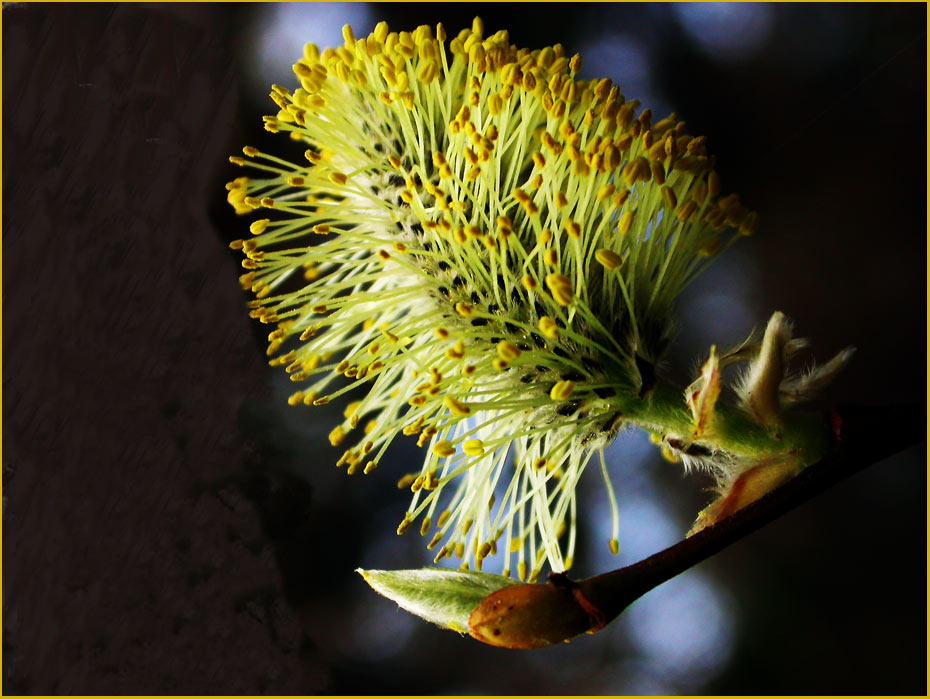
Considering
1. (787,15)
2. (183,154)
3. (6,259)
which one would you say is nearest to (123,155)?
(183,154)

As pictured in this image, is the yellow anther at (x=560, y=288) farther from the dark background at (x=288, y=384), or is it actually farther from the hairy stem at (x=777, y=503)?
the dark background at (x=288, y=384)

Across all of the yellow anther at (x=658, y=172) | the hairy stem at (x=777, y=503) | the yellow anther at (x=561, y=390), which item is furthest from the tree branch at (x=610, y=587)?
the yellow anther at (x=658, y=172)

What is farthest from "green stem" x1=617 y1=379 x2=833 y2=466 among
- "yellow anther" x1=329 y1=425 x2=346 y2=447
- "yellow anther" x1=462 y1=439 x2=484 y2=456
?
"yellow anther" x1=329 y1=425 x2=346 y2=447

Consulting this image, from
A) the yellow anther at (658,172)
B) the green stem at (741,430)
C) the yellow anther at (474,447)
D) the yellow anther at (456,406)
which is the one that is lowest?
the green stem at (741,430)

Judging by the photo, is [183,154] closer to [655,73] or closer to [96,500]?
[96,500]

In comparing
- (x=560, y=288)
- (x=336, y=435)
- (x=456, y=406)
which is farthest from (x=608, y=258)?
(x=336, y=435)

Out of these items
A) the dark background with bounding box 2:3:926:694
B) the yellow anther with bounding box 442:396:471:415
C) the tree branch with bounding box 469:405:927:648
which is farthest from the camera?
the dark background with bounding box 2:3:926:694

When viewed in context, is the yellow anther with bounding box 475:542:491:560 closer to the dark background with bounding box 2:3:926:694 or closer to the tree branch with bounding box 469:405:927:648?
the tree branch with bounding box 469:405:927:648
